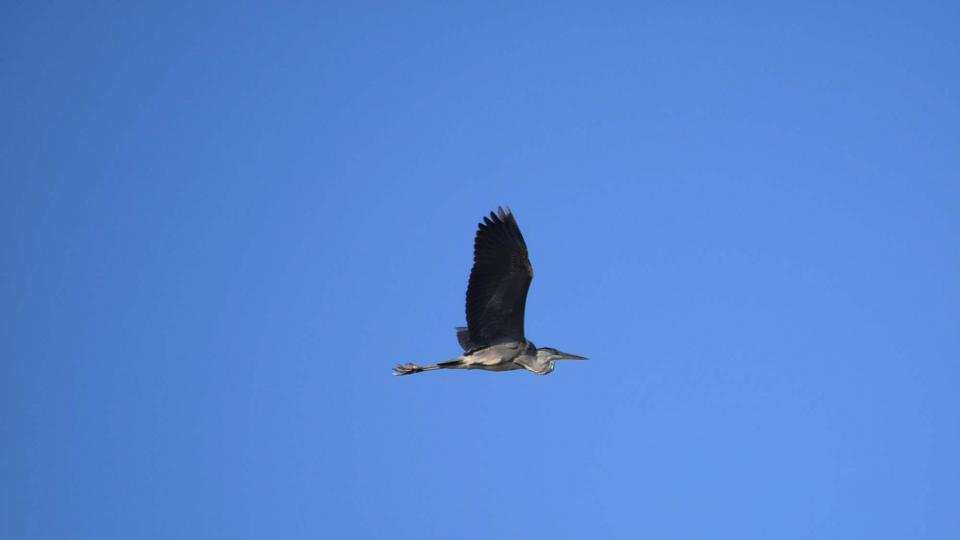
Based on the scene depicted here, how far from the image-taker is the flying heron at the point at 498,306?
1549 inches

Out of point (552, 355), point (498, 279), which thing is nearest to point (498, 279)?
point (498, 279)

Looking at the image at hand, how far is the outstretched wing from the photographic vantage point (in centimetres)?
3934

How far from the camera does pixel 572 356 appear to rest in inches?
1602

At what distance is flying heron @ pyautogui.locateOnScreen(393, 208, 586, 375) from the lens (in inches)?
1549

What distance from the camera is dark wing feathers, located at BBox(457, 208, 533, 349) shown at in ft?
129

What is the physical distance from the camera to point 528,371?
40.1 meters

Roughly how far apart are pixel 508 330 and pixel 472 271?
131 cm

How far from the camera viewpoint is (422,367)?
4003cm

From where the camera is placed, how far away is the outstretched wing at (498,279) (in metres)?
39.3

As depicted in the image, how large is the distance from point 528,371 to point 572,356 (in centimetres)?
103

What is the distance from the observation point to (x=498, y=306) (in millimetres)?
39656

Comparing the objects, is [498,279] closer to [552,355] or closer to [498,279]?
[498,279]

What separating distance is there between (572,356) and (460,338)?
2138 millimetres

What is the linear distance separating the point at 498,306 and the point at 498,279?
0.54m
